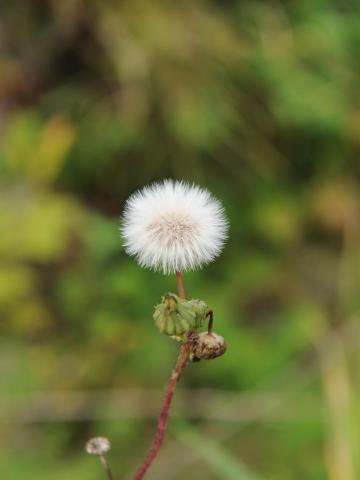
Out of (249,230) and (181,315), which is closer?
(181,315)

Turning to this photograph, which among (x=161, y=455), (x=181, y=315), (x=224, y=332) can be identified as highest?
(x=224, y=332)

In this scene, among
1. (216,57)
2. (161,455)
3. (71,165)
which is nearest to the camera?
(161,455)

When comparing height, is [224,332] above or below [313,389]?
above

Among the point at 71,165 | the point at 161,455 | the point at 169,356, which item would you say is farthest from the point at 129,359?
the point at 71,165

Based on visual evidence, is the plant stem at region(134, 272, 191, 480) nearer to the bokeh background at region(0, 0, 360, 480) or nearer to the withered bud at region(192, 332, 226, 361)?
the withered bud at region(192, 332, 226, 361)

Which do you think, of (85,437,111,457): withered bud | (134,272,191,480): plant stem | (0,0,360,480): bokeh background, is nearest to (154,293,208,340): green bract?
(134,272,191,480): plant stem

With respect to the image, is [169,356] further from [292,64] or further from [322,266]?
[292,64]

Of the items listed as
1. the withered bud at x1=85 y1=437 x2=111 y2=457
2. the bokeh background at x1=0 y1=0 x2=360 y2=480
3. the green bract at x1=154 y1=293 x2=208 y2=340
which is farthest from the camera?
the bokeh background at x1=0 y1=0 x2=360 y2=480
